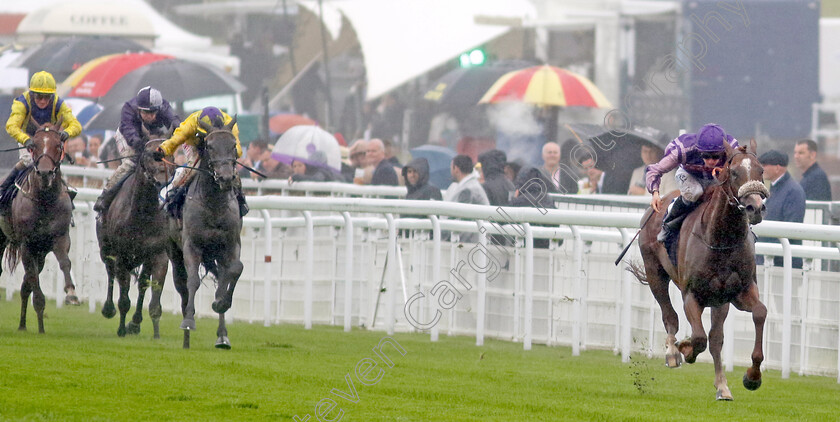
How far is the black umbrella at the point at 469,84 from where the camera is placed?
18672mm

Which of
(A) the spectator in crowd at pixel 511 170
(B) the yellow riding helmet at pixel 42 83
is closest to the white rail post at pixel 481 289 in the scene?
(A) the spectator in crowd at pixel 511 170

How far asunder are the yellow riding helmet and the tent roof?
15.5m

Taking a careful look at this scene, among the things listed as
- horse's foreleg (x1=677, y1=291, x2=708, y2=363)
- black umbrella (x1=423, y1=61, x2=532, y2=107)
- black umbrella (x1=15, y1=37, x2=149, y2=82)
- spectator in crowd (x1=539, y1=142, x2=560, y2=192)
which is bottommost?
horse's foreleg (x1=677, y1=291, x2=708, y2=363)

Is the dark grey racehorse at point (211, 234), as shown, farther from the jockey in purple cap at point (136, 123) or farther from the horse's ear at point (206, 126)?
the jockey in purple cap at point (136, 123)

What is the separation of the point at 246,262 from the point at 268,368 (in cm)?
395

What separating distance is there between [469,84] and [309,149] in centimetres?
340

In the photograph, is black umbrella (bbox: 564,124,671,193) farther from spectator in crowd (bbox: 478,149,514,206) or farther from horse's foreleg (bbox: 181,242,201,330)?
horse's foreleg (bbox: 181,242,201,330)

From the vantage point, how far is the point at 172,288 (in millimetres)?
13719

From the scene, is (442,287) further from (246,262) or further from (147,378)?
(147,378)

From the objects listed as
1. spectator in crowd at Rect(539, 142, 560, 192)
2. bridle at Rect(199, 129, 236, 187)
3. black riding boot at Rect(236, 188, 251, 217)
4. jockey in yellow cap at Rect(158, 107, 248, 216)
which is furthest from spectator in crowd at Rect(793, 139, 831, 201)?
bridle at Rect(199, 129, 236, 187)

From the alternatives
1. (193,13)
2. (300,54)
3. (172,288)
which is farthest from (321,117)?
(172,288)

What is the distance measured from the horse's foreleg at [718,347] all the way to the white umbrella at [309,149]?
8372mm

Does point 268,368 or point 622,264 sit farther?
point 622,264

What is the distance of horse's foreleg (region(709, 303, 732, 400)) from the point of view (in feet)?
27.0
